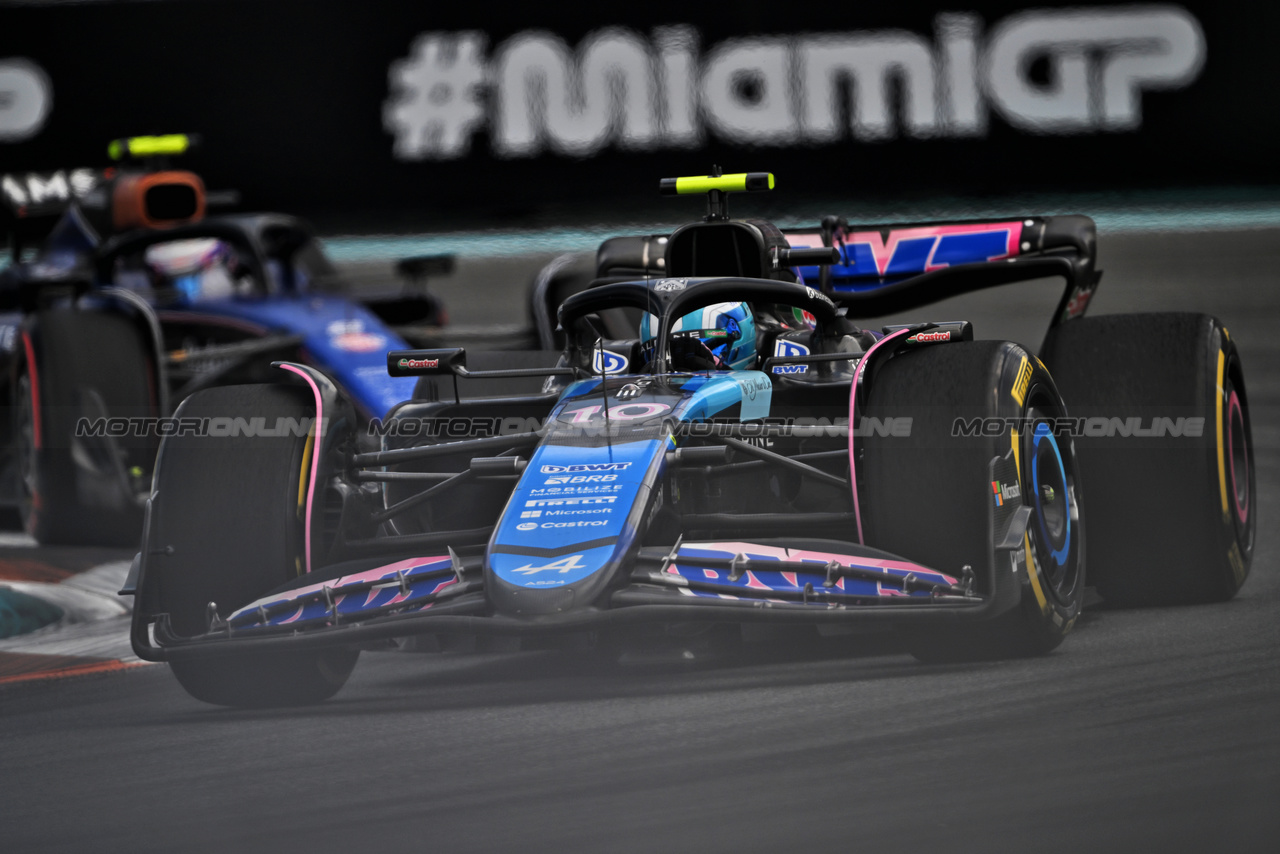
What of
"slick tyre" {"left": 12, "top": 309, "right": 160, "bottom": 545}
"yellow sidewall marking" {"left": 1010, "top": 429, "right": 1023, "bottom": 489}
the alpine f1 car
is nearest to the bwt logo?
"slick tyre" {"left": 12, "top": 309, "right": 160, "bottom": 545}

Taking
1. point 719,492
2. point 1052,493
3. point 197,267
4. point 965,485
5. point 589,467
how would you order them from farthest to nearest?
point 197,267, point 719,492, point 1052,493, point 589,467, point 965,485

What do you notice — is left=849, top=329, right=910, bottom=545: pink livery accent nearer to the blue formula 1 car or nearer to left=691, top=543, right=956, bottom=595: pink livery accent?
left=691, top=543, right=956, bottom=595: pink livery accent

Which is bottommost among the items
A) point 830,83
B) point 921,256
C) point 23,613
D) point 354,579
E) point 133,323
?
point 23,613

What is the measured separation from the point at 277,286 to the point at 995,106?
298 inches

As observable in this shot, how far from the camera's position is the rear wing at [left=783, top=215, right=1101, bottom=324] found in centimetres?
671

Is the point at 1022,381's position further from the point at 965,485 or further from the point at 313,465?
the point at 313,465

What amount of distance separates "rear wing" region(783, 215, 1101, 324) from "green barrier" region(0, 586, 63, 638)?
301 cm

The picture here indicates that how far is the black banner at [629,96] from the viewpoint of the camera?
50.5 ft

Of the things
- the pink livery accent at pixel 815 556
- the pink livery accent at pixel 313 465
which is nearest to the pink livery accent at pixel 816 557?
the pink livery accent at pixel 815 556

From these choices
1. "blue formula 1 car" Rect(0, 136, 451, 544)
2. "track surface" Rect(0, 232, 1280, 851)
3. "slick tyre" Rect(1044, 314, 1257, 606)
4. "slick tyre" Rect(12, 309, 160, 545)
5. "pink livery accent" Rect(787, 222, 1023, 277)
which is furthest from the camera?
"blue formula 1 car" Rect(0, 136, 451, 544)

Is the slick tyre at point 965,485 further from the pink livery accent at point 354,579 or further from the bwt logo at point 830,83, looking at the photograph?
the bwt logo at point 830,83

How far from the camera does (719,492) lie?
5.02 meters

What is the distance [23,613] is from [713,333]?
8.75ft

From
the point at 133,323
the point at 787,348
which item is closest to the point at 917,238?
the point at 787,348
